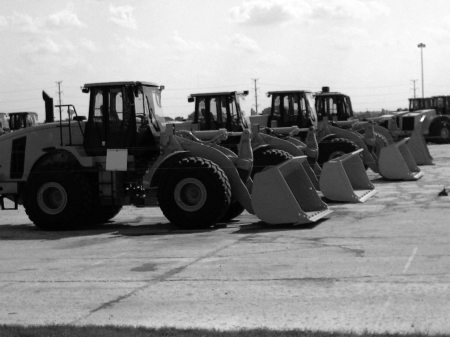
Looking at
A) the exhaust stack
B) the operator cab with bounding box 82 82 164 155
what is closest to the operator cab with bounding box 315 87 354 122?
the exhaust stack

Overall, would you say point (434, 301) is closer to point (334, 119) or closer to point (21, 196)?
point (21, 196)

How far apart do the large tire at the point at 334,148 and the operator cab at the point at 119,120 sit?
35.8 ft

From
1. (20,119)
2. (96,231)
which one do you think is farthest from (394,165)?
(20,119)

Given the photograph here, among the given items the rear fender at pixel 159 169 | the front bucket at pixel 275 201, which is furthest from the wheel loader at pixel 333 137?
the rear fender at pixel 159 169

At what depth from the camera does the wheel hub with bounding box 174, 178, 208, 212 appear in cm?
1545

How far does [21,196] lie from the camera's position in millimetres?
16891

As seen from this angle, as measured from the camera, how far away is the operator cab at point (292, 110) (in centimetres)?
2809

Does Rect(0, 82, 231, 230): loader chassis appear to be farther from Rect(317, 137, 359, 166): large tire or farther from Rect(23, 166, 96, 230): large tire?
Rect(317, 137, 359, 166): large tire

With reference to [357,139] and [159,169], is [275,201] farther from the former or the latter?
[357,139]

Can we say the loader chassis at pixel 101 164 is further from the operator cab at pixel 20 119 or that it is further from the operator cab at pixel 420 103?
the operator cab at pixel 420 103

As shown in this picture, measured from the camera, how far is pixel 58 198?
16234mm

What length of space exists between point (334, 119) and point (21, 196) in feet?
55.9

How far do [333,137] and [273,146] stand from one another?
6.89m

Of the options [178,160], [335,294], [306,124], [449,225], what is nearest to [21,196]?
[178,160]
